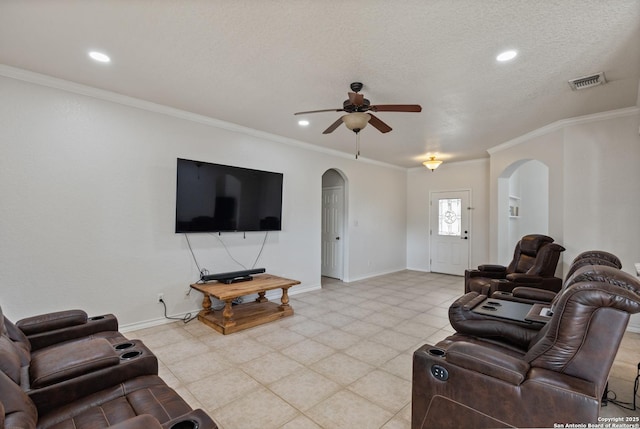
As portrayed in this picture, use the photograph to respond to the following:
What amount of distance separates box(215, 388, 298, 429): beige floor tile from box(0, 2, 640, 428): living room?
209 cm

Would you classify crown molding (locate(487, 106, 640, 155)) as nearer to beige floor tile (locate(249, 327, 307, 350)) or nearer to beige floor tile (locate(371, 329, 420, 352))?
beige floor tile (locate(371, 329, 420, 352))

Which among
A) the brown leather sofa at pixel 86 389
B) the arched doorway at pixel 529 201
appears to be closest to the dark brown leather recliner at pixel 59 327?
the brown leather sofa at pixel 86 389

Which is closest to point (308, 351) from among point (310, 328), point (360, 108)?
point (310, 328)

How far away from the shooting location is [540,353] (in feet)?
4.83

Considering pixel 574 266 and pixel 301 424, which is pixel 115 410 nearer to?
pixel 301 424

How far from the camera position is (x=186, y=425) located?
3.82 ft

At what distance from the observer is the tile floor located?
2.12 m

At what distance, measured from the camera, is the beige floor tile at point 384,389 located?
223 centimetres

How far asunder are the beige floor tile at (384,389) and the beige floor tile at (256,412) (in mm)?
603

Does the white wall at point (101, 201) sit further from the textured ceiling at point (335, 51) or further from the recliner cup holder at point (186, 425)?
the recliner cup holder at point (186, 425)

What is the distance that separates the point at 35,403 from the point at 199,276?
274cm

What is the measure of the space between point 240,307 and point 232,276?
53cm

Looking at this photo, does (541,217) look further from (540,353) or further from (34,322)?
(34,322)

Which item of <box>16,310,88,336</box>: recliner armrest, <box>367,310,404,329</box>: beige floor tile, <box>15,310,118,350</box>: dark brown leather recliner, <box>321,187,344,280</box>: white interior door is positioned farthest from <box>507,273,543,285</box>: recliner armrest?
<box>16,310,88,336</box>: recliner armrest
